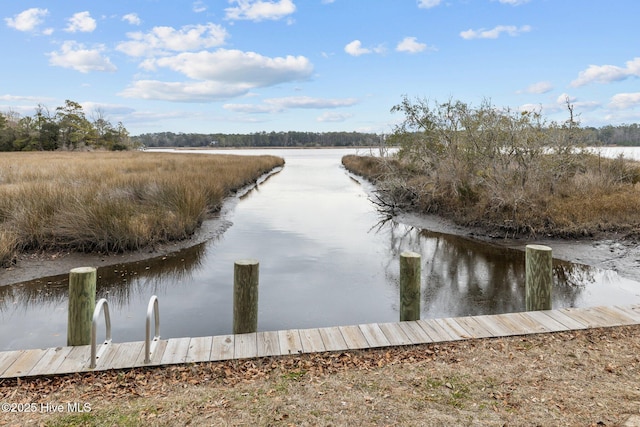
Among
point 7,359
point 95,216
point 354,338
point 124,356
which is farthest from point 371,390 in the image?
point 95,216

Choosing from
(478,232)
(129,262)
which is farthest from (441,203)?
(129,262)

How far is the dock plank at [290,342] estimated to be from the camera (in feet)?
14.1

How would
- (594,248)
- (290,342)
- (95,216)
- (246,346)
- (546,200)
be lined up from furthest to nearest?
(546,200) → (594,248) → (95,216) → (290,342) → (246,346)

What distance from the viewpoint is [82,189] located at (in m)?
12.2

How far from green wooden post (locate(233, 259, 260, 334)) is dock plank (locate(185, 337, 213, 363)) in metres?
0.37

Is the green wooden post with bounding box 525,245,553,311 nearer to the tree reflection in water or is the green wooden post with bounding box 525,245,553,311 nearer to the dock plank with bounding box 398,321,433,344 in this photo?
the tree reflection in water

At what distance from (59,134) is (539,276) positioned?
64705mm

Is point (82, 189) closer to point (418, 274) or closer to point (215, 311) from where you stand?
point (215, 311)

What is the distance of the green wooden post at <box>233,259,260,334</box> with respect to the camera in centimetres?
466

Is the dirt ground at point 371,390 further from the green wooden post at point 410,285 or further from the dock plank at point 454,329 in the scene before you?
the green wooden post at point 410,285

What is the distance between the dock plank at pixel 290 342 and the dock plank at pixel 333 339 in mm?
273

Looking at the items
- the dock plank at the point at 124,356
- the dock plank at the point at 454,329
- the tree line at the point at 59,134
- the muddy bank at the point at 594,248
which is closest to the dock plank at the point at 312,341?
the dock plank at the point at 454,329

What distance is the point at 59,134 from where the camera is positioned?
56250 mm

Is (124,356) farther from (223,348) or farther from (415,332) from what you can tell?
(415,332)
